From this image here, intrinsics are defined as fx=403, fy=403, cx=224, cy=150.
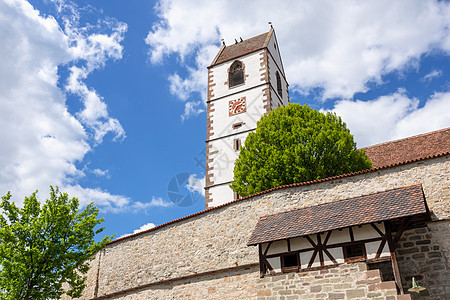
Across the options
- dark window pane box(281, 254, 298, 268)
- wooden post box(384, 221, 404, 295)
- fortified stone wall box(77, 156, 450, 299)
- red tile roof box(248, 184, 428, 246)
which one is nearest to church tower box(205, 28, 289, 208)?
fortified stone wall box(77, 156, 450, 299)

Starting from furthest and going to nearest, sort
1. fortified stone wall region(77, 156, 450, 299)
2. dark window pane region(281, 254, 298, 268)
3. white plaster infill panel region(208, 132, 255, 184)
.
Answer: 1. white plaster infill panel region(208, 132, 255, 184)
2. fortified stone wall region(77, 156, 450, 299)
3. dark window pane region(281, 254, 298, 268)

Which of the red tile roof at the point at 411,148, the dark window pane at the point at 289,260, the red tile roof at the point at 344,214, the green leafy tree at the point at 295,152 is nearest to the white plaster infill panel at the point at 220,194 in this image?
the green leafy tree at the point at 295,152

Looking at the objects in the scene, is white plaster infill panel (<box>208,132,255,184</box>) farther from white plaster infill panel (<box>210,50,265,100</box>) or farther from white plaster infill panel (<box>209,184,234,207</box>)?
white plaster infill panel (<box>210,50,265,100</box>)

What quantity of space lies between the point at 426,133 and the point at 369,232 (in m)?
10.8

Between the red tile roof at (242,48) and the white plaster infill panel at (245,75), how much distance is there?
0.38m

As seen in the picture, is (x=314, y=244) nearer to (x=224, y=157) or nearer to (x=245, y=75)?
(x=224, y=157)

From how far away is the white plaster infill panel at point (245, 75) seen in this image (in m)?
26.2

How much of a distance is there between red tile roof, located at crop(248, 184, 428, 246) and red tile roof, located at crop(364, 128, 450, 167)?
7114 millimetres

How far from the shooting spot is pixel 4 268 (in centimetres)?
1502

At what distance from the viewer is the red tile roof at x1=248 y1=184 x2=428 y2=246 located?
11.0m

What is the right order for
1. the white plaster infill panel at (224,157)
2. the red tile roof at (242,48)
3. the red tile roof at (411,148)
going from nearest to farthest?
1. the red tile roof at (411,148)
2. the white plaster infill panel at (224,157)
3. the red tile roof at (242,48)

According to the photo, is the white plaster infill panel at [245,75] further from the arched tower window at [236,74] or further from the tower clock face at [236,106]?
the tower clock face at [236,106]

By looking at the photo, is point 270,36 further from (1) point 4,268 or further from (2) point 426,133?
(1) point 4,268

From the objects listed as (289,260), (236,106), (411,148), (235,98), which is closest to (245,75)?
(235,98)
